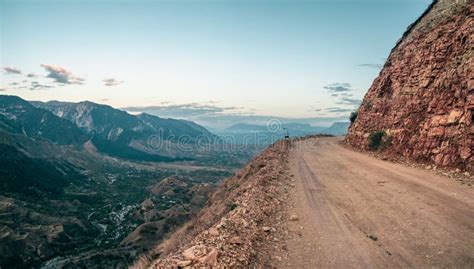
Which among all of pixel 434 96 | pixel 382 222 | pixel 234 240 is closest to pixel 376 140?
pixel 434 96

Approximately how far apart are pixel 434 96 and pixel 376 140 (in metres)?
7.95

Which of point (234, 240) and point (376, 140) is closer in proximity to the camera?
point (234, 240)

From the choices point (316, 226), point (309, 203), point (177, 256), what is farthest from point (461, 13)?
point (177, 256)

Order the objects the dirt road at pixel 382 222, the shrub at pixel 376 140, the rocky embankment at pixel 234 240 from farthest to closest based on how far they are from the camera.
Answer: the shrub at pixel 376 140
the dirt road at pixel 382 222
the rocky embankment at pixel 234 240

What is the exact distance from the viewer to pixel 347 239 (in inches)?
455

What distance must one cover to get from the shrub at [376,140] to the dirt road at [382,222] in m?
10.1

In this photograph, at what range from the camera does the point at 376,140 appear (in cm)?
3312

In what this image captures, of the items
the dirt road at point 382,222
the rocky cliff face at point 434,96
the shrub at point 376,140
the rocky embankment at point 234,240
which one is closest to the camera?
the rocky embankment at point 234,240

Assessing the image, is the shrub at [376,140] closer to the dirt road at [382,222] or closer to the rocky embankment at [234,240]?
the dirt road at [382,222]

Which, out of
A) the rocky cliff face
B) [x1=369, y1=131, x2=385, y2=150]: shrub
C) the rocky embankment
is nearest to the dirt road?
the rocky embankment

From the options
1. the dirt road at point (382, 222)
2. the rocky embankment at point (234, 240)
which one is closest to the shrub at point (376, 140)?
the dirt road at point (382, 222)

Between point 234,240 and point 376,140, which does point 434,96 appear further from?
point 234,240

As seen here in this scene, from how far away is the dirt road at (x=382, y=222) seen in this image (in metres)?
9.93

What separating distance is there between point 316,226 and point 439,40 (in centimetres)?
2303
